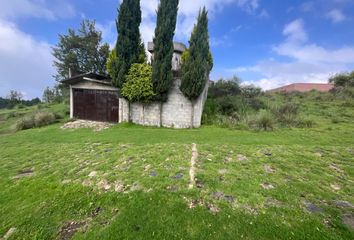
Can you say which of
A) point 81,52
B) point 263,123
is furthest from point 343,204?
point 81,52

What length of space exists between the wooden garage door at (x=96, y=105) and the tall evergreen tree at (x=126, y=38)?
1.66 metres

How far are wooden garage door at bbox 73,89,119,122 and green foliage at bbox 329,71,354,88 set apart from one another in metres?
26.2

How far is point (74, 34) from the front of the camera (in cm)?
2333

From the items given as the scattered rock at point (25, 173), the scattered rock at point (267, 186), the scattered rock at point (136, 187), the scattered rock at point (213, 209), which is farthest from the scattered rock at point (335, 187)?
the scattered rock at point (25, 173)

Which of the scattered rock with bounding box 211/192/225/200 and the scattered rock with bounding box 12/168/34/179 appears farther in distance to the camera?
the scattered rock with bounding box 12/168/34/179

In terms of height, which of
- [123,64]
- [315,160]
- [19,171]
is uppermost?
[123,64]

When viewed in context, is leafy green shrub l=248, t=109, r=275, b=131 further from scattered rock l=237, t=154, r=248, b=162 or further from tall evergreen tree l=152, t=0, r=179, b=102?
tall evergreen tree l=152, t=0, r=179, b=102

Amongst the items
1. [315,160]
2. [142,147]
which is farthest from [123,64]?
[315,160]

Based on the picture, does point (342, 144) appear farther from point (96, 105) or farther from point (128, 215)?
→ point (96, 105)

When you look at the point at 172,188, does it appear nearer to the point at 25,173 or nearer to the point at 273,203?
the point at 273,203

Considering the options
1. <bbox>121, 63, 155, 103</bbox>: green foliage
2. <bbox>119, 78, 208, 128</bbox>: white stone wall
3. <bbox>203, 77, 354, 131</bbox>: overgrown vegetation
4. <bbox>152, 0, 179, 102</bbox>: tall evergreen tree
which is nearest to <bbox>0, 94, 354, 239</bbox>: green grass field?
<bbox>203, 77, 354, 131</bbox>: overgrown vegetation

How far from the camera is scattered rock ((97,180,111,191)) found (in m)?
3.73

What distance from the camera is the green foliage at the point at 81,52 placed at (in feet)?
75.8

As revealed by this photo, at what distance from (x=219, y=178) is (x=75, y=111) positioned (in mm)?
12829
